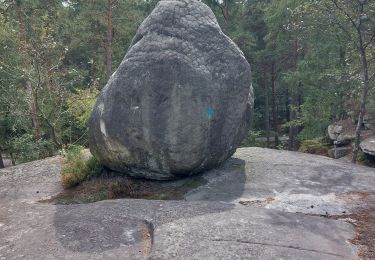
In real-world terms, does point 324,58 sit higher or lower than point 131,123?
higher

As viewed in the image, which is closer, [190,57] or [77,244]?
[77,244]

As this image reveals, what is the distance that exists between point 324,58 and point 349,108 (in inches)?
114

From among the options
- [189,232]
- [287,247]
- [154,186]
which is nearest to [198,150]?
[154,186]

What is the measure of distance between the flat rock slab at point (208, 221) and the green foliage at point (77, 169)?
38 centimetres

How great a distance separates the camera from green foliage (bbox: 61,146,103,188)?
846 cm

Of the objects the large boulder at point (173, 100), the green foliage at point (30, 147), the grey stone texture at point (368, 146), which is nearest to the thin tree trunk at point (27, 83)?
the green foliage at point (30, 147)

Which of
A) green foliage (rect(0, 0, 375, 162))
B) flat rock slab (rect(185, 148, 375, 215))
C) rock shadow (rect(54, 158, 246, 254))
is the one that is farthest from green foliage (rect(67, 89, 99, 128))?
rock shadow (rect(54, 158, 246, 254))

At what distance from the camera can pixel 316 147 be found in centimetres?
1747

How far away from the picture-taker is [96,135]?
852 centimetres

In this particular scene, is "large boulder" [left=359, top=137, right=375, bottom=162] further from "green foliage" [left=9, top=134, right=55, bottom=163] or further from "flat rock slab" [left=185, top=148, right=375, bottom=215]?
"green foliage" [left=9, top=134, right=55, bottom=163]

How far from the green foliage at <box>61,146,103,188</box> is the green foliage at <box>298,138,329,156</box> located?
11264 millimetres

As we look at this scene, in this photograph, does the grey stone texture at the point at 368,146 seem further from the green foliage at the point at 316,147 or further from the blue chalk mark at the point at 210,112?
the blue chalk mark at the point at 210,112

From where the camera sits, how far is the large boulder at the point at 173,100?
773 centimetres

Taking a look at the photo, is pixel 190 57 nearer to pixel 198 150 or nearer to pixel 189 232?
pixel 198 150
